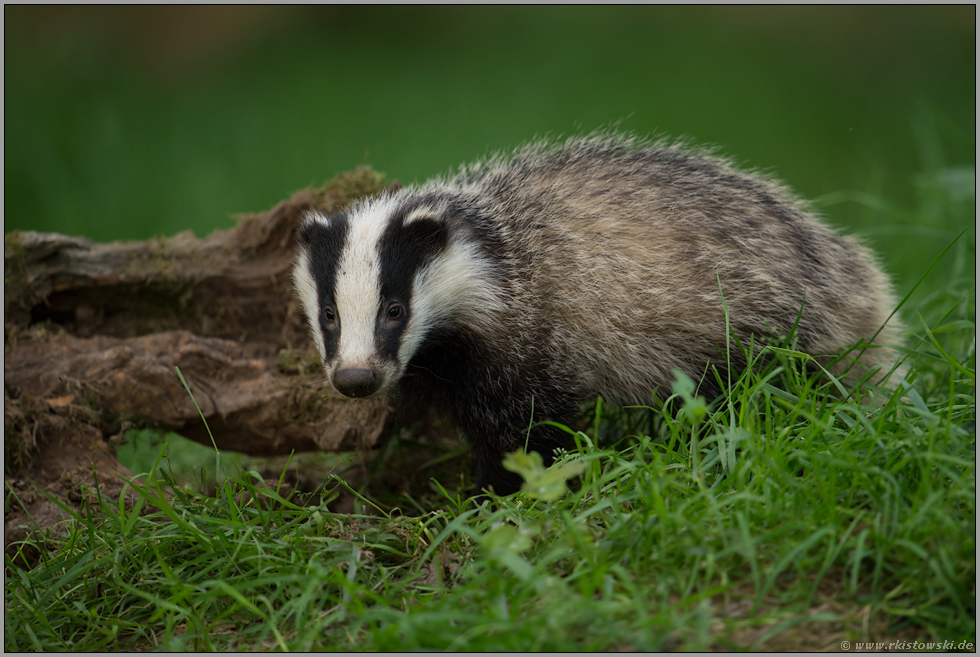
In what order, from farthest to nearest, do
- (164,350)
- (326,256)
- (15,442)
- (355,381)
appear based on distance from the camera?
(164,350) < (15,442) < (326,256) < (355,381)

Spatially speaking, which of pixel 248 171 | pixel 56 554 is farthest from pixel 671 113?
pixel 56 554

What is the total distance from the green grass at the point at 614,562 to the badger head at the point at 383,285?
2.20 ft

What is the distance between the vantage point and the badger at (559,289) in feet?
11.8

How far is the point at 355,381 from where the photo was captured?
3295mm

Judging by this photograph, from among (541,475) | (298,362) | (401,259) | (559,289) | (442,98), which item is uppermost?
(442,98)

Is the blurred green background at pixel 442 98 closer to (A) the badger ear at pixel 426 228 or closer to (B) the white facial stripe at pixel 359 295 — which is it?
(A) the badger ear at pixel 426 228

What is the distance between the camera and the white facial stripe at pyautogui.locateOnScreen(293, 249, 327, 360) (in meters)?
3.66

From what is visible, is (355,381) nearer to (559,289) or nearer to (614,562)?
(559,289)

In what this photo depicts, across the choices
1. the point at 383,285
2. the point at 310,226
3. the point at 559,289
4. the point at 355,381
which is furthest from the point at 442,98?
the point at 355,381

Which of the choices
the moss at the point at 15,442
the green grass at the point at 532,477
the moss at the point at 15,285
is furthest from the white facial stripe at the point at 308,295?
the moss at the point at 15,285

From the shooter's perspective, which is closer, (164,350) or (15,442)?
(15,442)

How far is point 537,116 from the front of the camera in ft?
33.0

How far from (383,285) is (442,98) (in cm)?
777

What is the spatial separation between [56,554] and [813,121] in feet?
33.7
